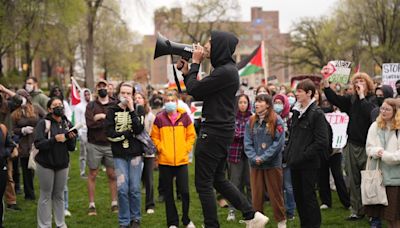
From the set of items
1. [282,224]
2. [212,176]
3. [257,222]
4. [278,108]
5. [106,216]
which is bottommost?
[106,216]

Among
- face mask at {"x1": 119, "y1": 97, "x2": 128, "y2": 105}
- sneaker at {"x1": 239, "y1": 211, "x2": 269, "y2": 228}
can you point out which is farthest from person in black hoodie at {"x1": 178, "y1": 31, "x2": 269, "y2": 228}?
face mask at {"x1": 119, "y1": 97, "x2": 128, "y2": 105}

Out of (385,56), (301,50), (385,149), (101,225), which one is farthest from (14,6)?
(301,50)

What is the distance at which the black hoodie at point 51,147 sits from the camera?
26.1 feet

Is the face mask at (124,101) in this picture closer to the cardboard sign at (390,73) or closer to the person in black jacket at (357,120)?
the person in black jacket at (357,120)

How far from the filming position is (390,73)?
11.5 m

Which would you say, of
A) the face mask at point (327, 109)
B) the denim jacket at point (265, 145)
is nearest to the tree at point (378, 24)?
the face mask at point (327, 109)

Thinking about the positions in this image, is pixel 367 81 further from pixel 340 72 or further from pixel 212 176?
pixel 212 176

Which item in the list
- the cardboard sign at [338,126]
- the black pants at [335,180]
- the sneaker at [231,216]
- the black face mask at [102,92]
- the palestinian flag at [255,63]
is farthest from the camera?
the palestinian flag at [255,63]

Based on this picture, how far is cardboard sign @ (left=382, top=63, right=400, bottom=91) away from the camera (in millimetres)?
11453

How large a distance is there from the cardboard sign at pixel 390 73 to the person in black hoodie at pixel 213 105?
6.14m

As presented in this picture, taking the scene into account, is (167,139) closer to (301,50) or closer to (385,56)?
(385,56)

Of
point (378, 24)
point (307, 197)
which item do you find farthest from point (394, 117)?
point (378, 24)

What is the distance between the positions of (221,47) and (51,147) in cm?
322

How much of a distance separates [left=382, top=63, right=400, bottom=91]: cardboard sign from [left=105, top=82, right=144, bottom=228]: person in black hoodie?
5766 millimetres
